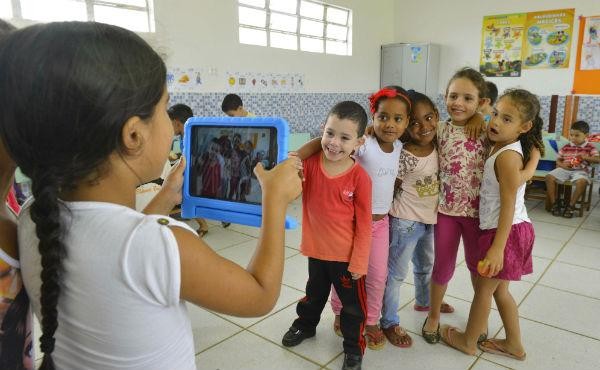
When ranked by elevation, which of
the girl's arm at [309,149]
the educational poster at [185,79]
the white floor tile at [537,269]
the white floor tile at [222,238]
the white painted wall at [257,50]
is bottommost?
the white floor tile at [537,269]

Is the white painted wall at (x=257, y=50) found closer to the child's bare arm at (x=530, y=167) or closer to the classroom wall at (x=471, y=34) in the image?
the classroom wall at (x=471, y=34)

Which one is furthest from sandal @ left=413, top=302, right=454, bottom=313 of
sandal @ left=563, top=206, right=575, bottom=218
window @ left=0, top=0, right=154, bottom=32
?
window @ left=0, top=0, right=154, bottom=32

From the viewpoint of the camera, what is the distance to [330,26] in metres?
6.46

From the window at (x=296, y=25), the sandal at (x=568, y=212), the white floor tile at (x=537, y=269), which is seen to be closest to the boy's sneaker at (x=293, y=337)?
the white floor tile at (x=537, y=269)

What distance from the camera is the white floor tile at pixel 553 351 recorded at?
1.80 meters

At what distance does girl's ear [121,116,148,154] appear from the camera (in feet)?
1.93

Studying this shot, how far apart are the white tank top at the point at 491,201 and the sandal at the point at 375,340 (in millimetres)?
683

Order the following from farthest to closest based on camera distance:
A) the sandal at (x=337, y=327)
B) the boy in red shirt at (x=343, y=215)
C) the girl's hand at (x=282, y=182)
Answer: the sandal at (x=337, y=327), the boy in red shirt at (x=343, y=215), the girl's hand at (x=282, y=182)

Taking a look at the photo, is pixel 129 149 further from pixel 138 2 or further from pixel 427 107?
pixel 138 2

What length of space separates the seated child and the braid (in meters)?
4.66

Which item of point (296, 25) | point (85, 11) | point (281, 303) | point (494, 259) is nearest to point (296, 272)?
point (281, 303)

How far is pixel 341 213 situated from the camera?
5.29ft

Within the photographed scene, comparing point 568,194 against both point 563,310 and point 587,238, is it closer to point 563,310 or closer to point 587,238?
point 587,238

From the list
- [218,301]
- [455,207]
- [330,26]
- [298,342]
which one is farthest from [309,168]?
[330,26]
